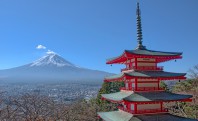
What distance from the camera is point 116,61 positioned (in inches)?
681

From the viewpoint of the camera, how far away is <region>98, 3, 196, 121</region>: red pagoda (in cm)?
1432

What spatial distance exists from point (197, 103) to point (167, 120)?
760 inches

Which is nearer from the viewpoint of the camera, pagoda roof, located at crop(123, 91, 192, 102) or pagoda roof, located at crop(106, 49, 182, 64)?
pagoda roof, located at crop(123, 91, 192, 102)

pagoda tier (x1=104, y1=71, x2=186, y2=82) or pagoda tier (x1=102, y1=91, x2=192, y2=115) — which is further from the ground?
pagoda tier (x1=104, y1=71, x2=186, y2=82)

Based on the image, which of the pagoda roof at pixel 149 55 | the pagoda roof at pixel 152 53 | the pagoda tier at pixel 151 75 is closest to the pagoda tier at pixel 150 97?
the pagoda tier at pixel 151 75

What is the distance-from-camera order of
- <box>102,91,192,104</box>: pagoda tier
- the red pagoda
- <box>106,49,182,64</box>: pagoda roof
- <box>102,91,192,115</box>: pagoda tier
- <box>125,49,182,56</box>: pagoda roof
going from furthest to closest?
<box>125,49,182,56</box>: pagoda roof, <box>106,49,182,64</box>: pagoda roof, the red pagoda, <box>102,91,192,115</box>: pagoda tier, <box>102,91,192,104</box>: pagoda tier

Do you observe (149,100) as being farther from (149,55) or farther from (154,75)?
(149,55)

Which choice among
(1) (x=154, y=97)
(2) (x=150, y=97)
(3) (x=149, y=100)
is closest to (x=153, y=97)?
(1) (x=154, y=97)

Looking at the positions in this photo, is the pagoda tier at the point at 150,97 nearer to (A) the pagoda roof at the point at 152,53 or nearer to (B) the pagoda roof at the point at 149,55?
(B) the pagoda roof at the point at 149,55

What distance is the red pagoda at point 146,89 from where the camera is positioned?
1432 cm

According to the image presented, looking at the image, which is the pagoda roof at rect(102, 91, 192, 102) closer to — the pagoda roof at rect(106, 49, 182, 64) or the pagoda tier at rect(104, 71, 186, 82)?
the pagoda tier at rect(104, 71, 186, 82)

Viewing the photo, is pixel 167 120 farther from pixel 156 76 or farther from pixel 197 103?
pixel 197 103

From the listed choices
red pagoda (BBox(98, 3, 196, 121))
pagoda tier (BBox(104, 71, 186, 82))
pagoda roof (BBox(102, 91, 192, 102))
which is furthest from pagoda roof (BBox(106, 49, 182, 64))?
pagoda roof (BBox(102, 91, 192, 102))

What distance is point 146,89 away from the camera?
49.2 ft
